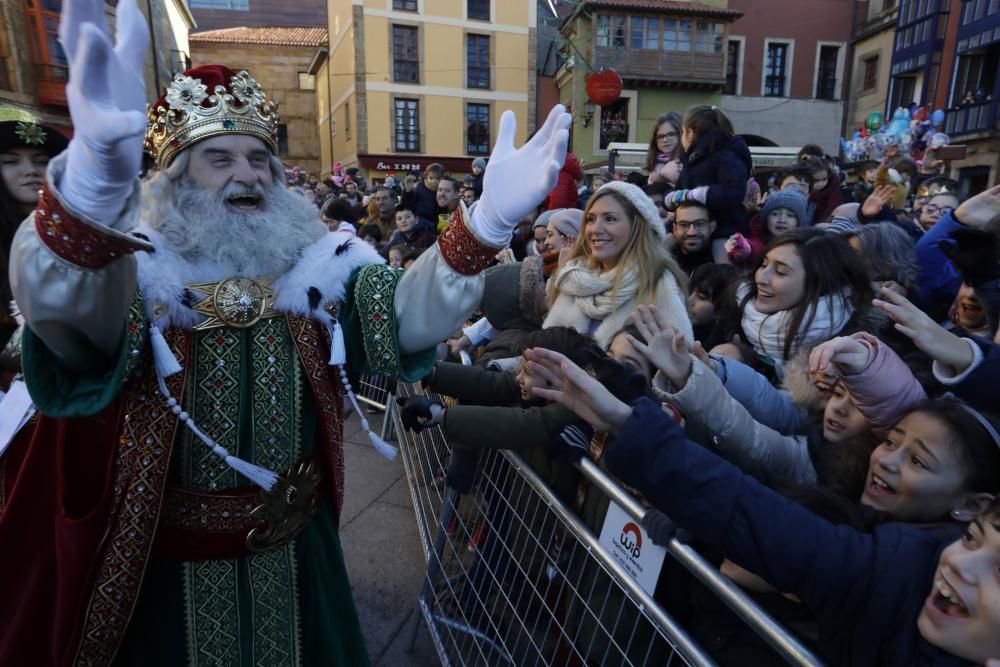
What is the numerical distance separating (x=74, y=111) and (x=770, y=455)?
1.87 m

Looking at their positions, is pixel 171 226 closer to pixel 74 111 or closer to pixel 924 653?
pixel 74 111

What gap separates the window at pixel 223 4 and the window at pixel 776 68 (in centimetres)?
3893

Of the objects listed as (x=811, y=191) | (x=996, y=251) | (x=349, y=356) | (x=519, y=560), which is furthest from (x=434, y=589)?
(x=811, y=191)

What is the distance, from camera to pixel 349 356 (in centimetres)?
170

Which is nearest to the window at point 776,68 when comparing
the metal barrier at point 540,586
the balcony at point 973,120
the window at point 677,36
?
the window at point 677,36

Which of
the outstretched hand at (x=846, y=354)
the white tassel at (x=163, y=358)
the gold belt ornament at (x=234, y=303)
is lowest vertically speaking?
the outstretched hand at (x=846, y=354)

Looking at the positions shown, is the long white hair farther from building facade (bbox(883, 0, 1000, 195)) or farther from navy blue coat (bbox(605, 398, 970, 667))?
building facade (bbox(883, 0, 1000, 195))

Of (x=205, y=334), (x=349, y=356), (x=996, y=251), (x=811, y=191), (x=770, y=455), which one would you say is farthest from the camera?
(x=811, y=191)

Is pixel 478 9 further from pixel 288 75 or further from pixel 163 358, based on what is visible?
pixel 163 358

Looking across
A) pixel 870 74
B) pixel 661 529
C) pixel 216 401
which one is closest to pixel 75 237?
pixel 216 401

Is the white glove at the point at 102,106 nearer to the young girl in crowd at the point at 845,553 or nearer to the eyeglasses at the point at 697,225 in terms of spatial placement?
the young girl in crowd at the point at 845,553

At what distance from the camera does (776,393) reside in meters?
2.15

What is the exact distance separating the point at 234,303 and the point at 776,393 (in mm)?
1807

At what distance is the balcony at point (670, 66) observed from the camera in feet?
72.0
